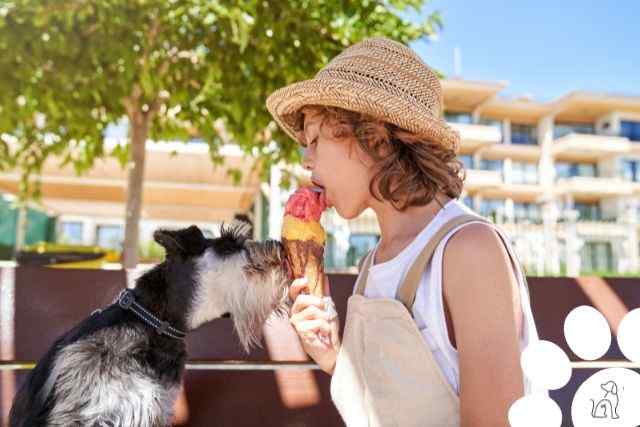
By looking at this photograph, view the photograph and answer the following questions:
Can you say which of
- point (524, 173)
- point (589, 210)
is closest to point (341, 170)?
point (524, 173)

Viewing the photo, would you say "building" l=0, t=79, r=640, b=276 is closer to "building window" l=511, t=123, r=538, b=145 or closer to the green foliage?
"building window" l=511, t=123, r=538, b=145

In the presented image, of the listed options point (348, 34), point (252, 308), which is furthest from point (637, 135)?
point (252, 308)

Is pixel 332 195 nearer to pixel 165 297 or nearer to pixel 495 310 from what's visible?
pixel 495 310

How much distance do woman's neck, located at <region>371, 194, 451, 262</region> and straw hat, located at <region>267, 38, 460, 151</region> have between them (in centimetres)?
21

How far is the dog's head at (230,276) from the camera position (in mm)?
2453

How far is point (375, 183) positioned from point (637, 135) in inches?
2344

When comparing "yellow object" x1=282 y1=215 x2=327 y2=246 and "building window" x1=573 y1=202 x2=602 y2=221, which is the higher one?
"building window" x1=573 y1=202 x2=602 y2=221

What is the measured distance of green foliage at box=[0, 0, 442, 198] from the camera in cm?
541

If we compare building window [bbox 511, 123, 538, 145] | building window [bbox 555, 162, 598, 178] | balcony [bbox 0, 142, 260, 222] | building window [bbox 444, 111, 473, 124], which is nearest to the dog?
balcony [bbox 0, 142, 260, 222]

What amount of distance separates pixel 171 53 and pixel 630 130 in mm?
56391

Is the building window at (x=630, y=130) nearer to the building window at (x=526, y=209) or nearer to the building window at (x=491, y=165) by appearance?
the building window at (x=526, y=209)

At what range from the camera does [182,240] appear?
2.50 metres

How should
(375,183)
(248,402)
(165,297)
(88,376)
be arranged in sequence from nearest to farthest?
1. (375,183)
2. (88,376)
3. (165,297)
4. (248,402)

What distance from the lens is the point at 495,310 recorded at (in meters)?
1.45
